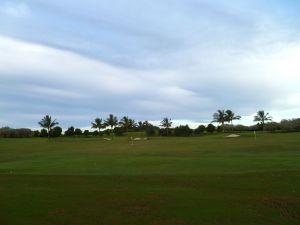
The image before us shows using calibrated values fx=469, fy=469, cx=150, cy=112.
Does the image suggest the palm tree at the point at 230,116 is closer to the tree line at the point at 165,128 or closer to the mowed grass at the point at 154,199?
the tree line at the point at 165,128

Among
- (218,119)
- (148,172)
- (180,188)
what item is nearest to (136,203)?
(180,188)

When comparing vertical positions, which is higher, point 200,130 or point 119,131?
point 119,131

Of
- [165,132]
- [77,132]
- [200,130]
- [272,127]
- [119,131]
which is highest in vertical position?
[119,131]

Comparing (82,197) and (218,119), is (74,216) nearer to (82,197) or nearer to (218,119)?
(82,197)

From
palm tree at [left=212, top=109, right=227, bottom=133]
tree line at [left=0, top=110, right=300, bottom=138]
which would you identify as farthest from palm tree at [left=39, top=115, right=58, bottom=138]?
palm tree at [left=212, top=109, right=227, bottom=133]

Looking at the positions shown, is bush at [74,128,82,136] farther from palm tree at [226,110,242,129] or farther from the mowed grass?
the mowed grass

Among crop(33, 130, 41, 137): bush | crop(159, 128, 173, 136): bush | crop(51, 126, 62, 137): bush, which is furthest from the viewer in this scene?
crop(33, 130, 41, 137): bush

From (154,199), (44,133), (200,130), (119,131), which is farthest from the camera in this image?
(119,131)

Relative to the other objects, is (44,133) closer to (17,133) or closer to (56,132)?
(56,132)

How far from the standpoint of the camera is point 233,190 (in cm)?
2531

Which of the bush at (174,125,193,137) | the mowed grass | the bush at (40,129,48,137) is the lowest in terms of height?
the mowed grass

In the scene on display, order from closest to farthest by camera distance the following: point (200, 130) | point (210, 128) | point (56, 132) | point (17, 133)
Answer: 1. point (200, 130)
2. point (210, 128)
3. point (56, 132)
4. point (17, 133)


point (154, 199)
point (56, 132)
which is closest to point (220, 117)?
point (56, 132)

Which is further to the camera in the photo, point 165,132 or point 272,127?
point 165,132
